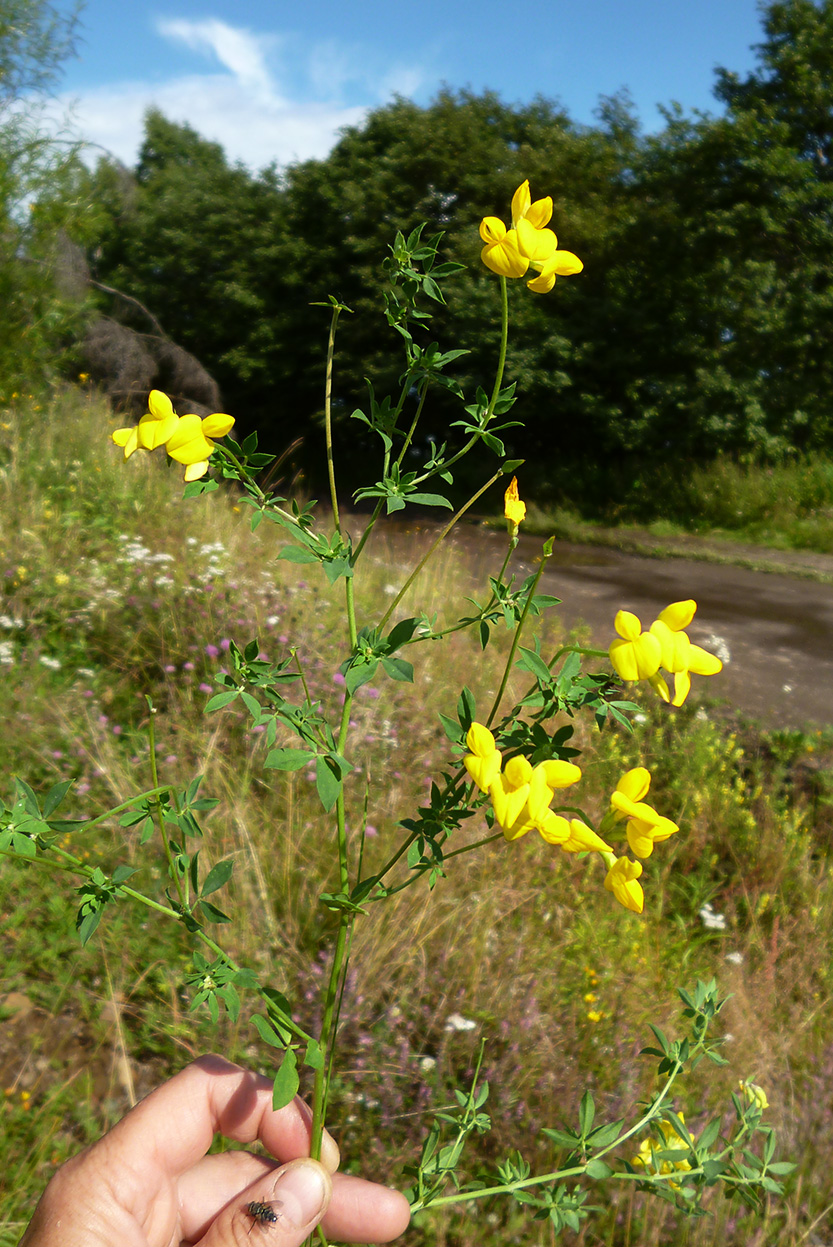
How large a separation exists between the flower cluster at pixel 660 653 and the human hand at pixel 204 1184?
0.79 meters

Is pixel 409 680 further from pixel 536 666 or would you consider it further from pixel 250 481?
pixel 250 481

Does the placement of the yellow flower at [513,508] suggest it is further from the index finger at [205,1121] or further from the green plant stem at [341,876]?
the index finger at [205,1121]

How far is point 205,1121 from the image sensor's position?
3.88ft

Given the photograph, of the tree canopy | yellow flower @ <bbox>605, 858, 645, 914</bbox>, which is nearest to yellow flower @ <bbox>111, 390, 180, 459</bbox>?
yellow flower @ <bbox>605, 858, 645, 914</bbox>

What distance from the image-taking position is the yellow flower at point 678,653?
75cm

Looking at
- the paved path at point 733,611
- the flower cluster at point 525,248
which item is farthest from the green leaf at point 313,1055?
the paved path at point 733,611

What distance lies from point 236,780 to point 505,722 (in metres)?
1.92

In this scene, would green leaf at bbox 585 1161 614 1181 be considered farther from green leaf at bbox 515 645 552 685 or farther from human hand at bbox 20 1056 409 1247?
green leaf at bbox 515 645 552 685

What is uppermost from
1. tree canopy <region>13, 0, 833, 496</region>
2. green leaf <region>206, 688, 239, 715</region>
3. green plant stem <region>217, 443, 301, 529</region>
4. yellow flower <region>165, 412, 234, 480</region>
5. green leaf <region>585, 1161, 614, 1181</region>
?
tree canopy <region>13, 0, 833, 496</region>

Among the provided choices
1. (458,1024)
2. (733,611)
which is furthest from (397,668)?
(733,611)

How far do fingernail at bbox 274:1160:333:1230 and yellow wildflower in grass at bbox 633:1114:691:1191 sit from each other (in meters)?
0.44

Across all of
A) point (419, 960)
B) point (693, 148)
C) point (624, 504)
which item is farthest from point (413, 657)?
point (693, 148)

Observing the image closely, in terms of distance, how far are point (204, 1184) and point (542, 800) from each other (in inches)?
38.7

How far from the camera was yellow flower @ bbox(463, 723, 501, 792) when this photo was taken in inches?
27.9
